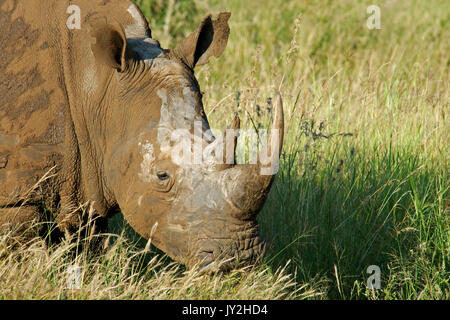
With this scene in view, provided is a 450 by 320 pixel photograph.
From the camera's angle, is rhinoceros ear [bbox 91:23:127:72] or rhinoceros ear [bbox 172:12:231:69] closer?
rhinoceros ear [bbox 91:23:127:72]

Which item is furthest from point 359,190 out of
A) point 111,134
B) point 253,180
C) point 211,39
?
point 111,134

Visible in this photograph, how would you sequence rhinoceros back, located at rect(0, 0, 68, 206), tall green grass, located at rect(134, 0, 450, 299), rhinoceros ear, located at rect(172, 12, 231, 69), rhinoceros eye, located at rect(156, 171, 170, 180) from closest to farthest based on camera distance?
rhinoceros eye, located at rect(156, 171, 170, 180) → rhinoceros back, located at rect(0, 0, 68, 206) → rhinoceros ear, located at rect(172, 12, 231, 69) → tall green grass, located at rect(134, 0, 450, 299)

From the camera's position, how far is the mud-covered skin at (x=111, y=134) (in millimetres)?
3896

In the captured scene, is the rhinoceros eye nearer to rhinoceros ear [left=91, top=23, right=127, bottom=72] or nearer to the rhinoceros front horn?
the rhinoceros front horn

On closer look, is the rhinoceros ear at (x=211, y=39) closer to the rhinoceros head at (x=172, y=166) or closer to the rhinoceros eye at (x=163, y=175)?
the rhinoceros head at (x=172, y=166)

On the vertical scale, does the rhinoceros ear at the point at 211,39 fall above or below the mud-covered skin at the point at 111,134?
above

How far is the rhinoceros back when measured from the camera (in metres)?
4.15

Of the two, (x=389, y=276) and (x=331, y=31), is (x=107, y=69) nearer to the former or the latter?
(x=389, y=276)

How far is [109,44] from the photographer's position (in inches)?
159

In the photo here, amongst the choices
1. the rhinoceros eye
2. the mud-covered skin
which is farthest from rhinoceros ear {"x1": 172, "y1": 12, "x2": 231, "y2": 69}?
the rhinoceros eye

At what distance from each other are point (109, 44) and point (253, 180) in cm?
107

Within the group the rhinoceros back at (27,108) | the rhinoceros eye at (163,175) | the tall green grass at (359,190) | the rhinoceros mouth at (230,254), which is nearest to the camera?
the rhinoceros mouth at (230,254)

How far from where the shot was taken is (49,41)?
425 centimetres

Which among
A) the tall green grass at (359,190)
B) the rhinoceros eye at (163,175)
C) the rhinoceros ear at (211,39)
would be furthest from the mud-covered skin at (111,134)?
the tall green grass at (359,190)
